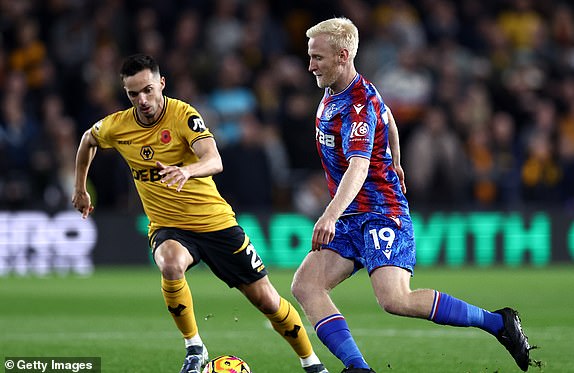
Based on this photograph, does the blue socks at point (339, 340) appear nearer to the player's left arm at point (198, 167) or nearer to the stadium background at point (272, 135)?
the player's left arm at point (198, 167)

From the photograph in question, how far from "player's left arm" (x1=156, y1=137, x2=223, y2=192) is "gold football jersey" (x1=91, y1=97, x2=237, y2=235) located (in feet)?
0.54

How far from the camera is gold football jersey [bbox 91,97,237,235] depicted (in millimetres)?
7699

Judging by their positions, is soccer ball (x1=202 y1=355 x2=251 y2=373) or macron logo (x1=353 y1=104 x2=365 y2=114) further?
soccer ball (x1=202 y1=355 x2=251 y2=373)

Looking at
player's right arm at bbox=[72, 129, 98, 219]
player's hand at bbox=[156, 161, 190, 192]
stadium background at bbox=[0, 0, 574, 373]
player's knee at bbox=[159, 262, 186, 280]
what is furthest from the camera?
stadium background at bbox=[0, 0, 574, 373]

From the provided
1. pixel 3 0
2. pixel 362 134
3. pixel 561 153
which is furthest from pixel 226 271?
pixel 3 0

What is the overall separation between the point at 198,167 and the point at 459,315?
1784 millimetres

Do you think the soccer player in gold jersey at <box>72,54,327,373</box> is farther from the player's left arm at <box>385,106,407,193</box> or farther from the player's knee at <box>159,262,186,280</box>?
the player's left arm at <box>385,106,407,193</box>

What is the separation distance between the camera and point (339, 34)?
6.73m

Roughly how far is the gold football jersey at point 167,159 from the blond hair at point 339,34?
49.5 inches

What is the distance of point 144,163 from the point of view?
25.4 feet

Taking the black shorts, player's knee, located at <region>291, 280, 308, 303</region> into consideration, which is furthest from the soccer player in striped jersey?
the black shorts

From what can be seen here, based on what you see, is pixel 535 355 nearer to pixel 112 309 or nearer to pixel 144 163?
pixel 144 163

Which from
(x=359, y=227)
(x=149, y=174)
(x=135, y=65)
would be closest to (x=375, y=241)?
(x=359, y=227)

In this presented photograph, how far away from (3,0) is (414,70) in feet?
22.0
